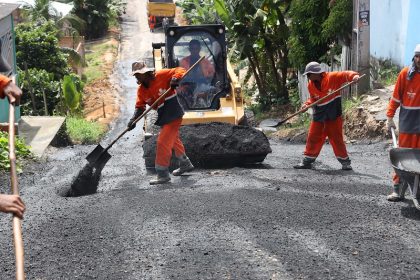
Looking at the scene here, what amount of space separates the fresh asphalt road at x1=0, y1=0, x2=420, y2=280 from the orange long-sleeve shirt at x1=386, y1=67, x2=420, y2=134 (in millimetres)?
873

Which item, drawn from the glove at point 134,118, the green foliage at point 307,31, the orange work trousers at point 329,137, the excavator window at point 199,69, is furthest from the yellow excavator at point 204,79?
the green foliage at point 307,31

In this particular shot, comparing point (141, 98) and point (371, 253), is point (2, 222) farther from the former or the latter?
point (371, 253)


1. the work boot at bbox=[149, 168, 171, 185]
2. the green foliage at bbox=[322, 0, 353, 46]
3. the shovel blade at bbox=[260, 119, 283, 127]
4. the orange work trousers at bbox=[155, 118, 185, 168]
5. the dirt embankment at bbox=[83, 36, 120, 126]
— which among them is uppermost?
the green foliage at bbox=[322, 0, 353, 46]

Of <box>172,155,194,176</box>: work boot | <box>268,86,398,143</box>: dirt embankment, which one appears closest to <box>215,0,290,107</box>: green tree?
<box>268,86,398,143</box>: dirt embankment

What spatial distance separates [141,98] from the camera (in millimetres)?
10016

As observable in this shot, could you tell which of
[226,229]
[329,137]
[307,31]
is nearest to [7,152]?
[329,137]

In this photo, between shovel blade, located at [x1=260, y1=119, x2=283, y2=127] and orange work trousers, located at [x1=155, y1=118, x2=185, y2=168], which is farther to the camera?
shovel blade, located at [x1=260, y1=119, x2=283, y2=127]

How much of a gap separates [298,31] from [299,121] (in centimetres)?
255

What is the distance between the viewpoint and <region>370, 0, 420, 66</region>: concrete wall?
14.1 metres

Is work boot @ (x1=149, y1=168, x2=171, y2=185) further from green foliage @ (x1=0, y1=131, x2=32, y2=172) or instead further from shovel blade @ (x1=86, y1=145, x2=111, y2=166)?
green foliage @ (x1=0, y1=131, x2=32, y2=172)

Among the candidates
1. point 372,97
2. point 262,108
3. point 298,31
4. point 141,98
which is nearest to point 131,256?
point 141,98

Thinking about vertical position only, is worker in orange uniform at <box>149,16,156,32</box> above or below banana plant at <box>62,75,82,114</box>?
above

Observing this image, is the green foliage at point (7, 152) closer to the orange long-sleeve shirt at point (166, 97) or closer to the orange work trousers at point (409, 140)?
the orange long-sleeve shirt at point (166, 97)

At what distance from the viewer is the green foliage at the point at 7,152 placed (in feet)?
37.4
